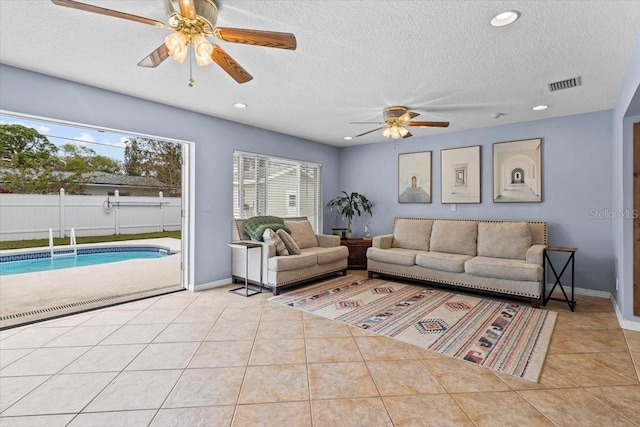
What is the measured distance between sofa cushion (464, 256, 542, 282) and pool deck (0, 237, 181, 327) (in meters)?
4.03

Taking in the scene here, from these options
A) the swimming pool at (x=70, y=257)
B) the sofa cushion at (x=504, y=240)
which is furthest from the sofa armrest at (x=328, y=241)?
the swimming pool at (x=70, y=257)

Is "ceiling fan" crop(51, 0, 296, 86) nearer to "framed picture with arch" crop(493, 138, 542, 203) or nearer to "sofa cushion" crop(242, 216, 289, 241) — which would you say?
"sofa cushion" crop(242, 216, 289, 241)

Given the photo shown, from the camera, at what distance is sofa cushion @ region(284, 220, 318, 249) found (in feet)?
17.1

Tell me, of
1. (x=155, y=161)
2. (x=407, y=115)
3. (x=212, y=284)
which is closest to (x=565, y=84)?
(x=407, y=115)

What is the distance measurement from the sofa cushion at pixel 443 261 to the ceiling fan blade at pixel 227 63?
3359 mm

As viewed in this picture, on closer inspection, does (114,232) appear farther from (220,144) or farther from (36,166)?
(220,144)

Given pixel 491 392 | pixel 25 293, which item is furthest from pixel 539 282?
pixel 25 293

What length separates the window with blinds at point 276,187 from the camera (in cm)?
499

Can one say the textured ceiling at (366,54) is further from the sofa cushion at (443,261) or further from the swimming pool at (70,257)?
the swimming pool at (70,257)

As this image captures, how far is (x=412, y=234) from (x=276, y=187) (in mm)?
2514

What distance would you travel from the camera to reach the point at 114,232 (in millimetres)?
9727

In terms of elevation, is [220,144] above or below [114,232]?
above

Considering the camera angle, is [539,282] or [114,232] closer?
[539,282]

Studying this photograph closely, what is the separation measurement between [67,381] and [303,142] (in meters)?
4.81
